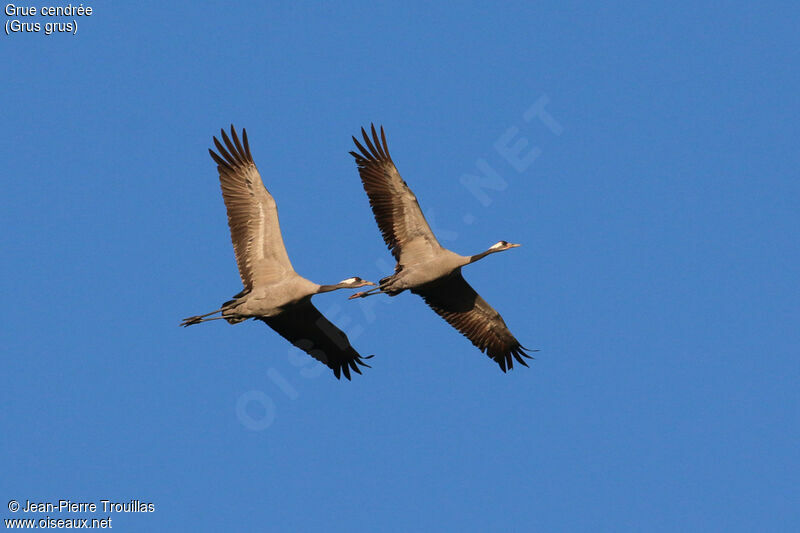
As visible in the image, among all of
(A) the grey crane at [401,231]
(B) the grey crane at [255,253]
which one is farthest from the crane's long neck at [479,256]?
(B) the grey crane at [255,253]

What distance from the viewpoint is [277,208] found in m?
22.3

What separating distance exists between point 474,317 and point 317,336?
132 inches

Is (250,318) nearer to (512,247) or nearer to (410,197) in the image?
(410,197)

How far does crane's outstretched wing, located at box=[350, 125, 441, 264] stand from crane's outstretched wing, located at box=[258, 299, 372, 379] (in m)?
1.93

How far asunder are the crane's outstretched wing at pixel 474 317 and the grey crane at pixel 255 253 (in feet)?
7.30

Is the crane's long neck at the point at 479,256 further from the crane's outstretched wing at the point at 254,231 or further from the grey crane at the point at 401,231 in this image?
the crane's outstretched wing at the point at 254,231

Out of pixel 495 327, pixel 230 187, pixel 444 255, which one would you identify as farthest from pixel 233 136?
pixel 495 327

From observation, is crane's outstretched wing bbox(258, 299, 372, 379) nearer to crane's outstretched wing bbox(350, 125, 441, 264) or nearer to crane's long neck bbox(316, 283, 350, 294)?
crane's long neck bbox(316, 283, 350, 294)

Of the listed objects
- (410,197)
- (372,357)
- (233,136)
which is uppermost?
(233,136)

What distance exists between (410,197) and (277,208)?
2520 mm

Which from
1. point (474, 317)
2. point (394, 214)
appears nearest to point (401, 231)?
point (394, 214)

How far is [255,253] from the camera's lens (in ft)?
73.1

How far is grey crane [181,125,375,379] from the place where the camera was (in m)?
22.0

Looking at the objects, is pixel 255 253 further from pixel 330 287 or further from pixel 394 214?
pixel 394 214
